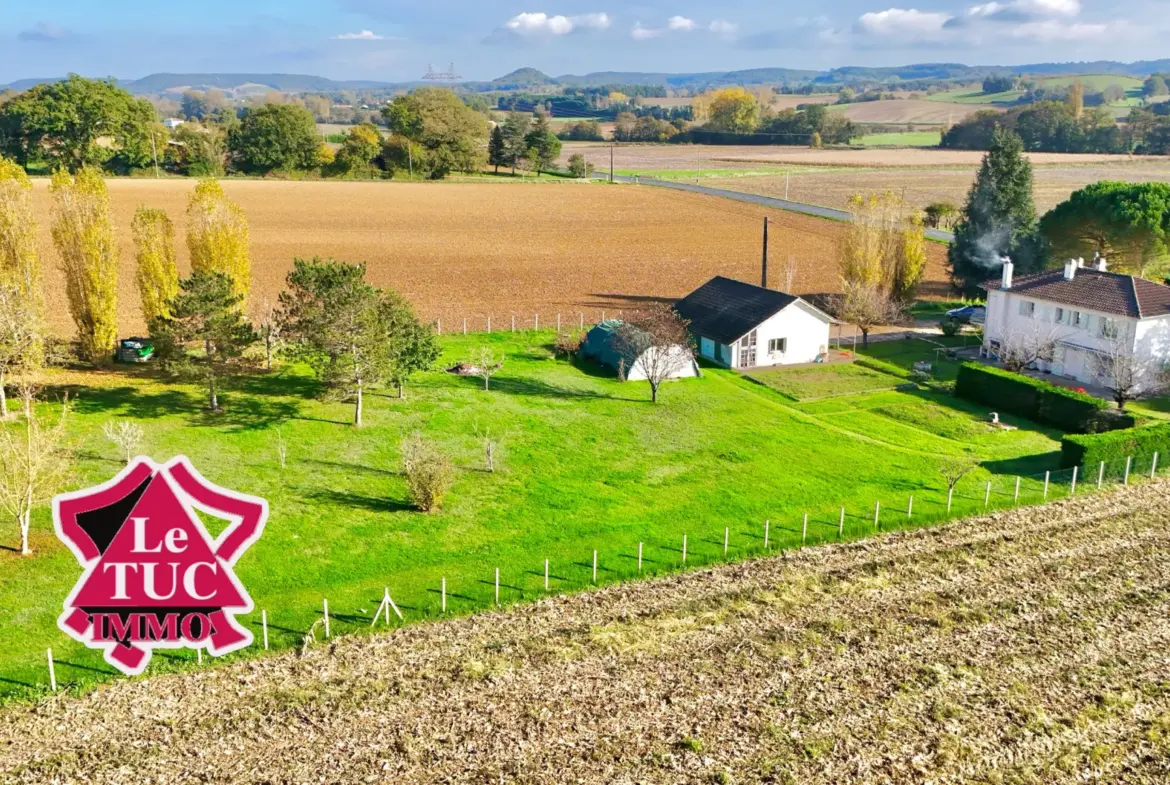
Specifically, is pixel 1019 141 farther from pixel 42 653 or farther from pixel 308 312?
pixel 42 653

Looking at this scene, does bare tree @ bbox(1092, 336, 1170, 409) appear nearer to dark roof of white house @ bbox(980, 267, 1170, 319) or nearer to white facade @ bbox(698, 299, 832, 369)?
dark roof of white house @ bbox(980, 267, 1170, 319)

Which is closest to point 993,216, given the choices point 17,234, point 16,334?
point 17,234

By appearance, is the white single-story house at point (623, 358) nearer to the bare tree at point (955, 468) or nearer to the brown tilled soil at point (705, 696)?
the bare tree at point (955, 468)

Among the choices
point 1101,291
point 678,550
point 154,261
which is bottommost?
point 678,550

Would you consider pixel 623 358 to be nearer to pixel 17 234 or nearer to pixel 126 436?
pixel 126 436

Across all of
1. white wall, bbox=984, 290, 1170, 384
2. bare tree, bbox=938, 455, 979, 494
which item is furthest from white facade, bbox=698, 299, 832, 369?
bare tree, bbox=938, 455, 979, 494

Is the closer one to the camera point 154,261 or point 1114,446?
point 1114,446
